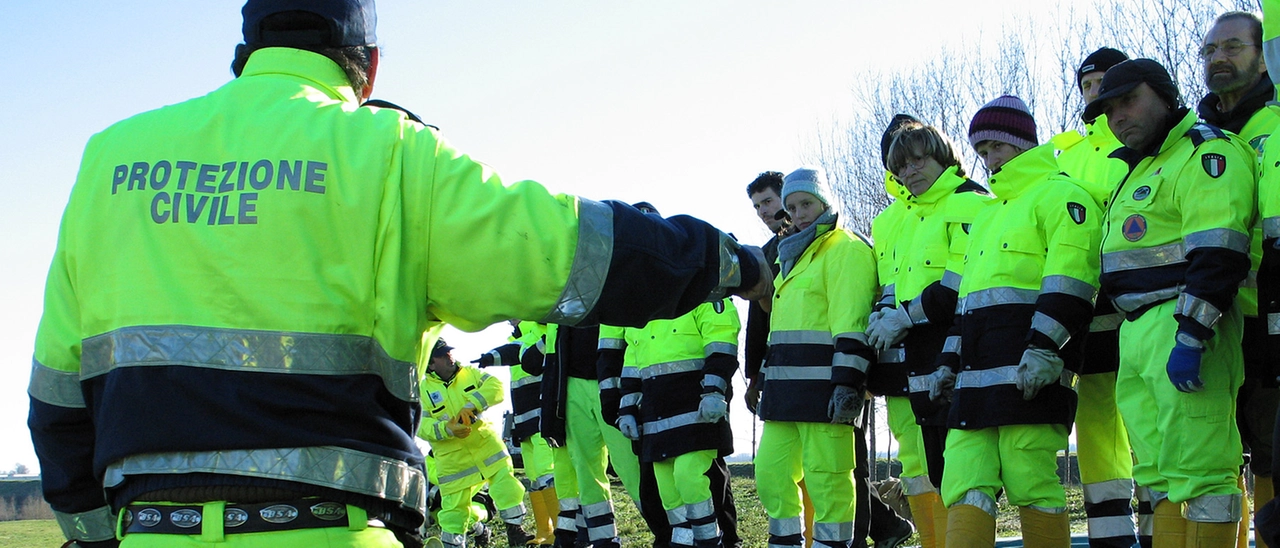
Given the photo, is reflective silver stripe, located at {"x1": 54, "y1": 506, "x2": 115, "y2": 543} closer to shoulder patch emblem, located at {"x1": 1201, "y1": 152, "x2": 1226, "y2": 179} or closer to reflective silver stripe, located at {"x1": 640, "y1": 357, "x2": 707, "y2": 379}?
shoulder patch emblem, located at {"x1": 1201, "y1": 152, "x2": 1226, "y2": 179}

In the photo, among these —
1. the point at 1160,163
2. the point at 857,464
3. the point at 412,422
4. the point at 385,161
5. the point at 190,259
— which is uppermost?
the point at 1160,163

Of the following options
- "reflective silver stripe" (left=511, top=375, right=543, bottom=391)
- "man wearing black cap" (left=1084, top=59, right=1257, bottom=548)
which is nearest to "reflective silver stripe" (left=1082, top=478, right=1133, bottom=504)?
"man wearing black cap" (left=1084, top=59, right=1257, bottom=548)

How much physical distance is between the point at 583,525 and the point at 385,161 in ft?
23.3

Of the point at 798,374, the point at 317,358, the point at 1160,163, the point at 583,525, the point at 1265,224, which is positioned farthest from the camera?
the point at 583,525

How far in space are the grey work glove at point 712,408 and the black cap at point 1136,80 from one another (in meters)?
3.00

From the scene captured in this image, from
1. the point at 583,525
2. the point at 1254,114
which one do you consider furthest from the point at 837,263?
the point at 583,525

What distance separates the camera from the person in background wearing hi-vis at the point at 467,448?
1101cm

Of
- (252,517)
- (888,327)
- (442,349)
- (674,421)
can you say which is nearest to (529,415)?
(442,349)

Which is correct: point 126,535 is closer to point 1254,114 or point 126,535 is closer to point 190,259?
point 190,259

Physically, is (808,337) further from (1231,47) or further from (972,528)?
(1231,47)

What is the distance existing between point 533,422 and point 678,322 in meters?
3.74

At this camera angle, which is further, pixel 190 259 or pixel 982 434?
pixel 982 434

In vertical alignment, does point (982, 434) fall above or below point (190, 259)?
below

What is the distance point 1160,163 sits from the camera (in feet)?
15.4
